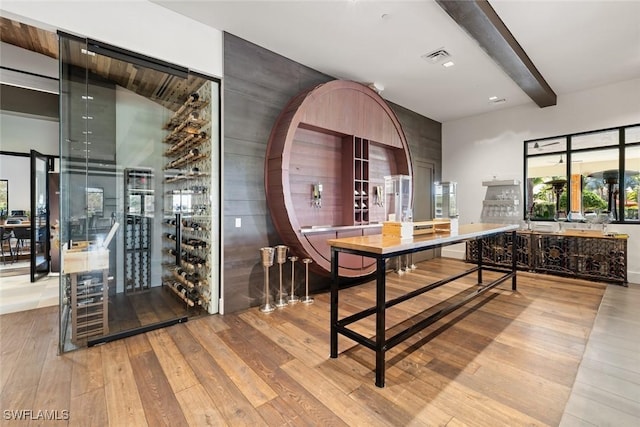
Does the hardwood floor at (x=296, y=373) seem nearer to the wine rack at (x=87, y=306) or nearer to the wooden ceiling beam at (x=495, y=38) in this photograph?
the wine rack at (x=87, y=306)

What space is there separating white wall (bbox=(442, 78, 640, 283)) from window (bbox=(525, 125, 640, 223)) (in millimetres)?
184

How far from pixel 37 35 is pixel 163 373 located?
388cm

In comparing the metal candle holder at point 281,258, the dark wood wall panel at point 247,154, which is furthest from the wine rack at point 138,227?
the metal candle holder at point 281,258

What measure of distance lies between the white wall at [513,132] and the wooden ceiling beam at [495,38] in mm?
1109

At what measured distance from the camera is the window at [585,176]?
197 inches

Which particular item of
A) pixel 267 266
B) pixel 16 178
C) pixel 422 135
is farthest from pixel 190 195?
pixel 16 178

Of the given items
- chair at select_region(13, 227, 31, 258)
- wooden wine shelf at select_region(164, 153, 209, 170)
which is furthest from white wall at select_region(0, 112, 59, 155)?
wooden wine shelf at select_region(164, 153, 209, 170)

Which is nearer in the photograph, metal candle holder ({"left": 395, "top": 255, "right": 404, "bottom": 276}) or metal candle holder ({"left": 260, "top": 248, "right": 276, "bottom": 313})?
metal candle holder ({"left": 260, "top": 248, "right": 276, "bottom": 313})

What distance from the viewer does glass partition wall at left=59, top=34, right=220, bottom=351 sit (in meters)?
2.87

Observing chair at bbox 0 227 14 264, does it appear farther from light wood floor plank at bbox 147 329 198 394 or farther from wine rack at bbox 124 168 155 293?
light wood floor plank at bbox 147 329 198 394

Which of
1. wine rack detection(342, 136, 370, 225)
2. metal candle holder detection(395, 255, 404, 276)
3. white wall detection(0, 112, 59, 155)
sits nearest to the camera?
wine rack detection(342, 136, 370, 225)

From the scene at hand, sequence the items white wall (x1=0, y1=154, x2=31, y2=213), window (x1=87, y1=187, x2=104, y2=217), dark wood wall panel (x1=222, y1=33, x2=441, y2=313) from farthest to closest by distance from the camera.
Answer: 1. white wall (x1=0, y1=154, x2=31, y2=213)
2. dark wood wall panel (x1=222, y1=33, x2=441, y2=313)
3. window (x1=87, y1=187, x2=104, y2=217)

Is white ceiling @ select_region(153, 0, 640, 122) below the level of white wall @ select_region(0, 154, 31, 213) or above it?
above

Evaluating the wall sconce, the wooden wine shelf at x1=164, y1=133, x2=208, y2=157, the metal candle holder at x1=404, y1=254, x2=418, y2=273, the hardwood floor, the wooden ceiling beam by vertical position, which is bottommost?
the hardwood floor
